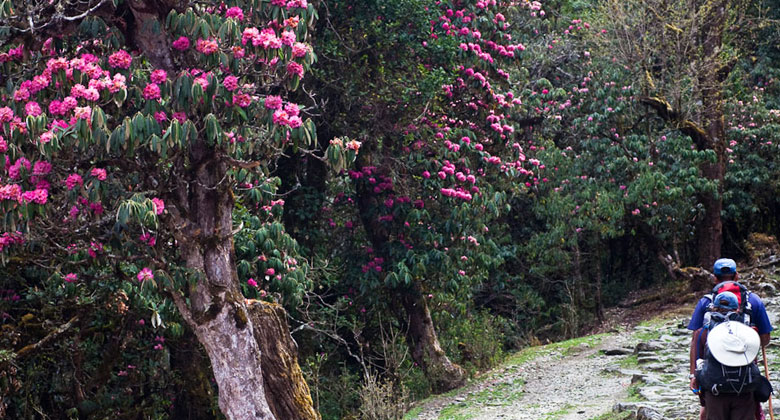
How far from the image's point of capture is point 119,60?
6.86 metres

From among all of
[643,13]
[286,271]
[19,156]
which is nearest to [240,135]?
[19,156]

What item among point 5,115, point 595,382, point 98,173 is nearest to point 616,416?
point 595,382

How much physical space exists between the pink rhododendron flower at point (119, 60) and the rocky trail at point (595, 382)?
17.6ft

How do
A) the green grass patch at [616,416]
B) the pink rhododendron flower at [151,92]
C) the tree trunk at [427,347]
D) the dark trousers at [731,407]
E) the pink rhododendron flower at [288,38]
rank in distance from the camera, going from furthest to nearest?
the tree trunk at [427,347]
the green grass patch at [616,416]
the pink rhododendron flower at [288,38]
the pink rhododendron flower at [151,92]
the dark trousers at [731,407]

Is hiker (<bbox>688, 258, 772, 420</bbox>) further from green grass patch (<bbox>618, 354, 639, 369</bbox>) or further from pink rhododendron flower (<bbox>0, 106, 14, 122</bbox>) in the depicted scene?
green grass patch (<bbox>618, 354, 639, 369</bbox>)

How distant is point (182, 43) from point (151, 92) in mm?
790

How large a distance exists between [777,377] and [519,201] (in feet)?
31.7

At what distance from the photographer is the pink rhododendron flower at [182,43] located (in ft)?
24.0

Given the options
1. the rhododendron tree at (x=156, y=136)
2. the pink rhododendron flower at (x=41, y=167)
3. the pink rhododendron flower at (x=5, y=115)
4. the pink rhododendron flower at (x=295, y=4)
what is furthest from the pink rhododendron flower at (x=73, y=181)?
the pink rhododendron flower at (x=295, y=4)

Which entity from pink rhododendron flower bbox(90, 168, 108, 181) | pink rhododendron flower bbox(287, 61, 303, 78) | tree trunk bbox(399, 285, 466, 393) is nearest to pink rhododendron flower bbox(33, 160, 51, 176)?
pink rhododendron flower bbox(90, 168, 108, 181)

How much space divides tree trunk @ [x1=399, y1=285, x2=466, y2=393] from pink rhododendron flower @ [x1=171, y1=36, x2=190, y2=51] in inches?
238

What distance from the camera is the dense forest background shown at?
702cm

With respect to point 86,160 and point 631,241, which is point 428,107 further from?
point 631,241

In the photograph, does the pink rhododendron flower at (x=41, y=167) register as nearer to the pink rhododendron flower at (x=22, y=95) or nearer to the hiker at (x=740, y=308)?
the pink rhododendron flower at (x=22, y=95)
